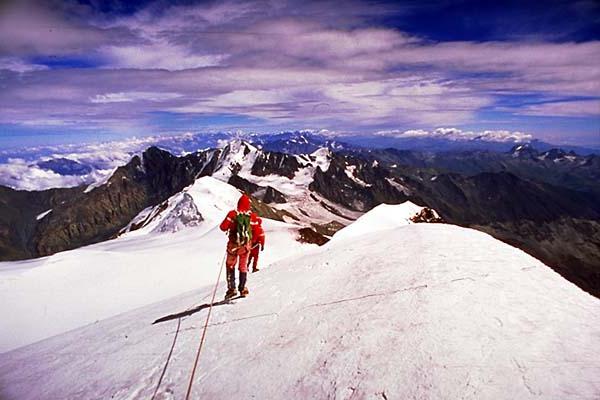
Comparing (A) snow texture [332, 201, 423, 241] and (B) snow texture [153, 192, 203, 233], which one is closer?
(A) snow texture [332, 201, 423, 241]

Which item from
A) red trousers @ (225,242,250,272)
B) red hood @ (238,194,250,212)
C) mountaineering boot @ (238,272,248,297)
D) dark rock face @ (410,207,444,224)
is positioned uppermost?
red hood @ (238,194,250,212)

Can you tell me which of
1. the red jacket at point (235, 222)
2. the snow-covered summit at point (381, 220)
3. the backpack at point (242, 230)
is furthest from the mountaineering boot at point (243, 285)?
the snow-covered summit at point (381, 220)

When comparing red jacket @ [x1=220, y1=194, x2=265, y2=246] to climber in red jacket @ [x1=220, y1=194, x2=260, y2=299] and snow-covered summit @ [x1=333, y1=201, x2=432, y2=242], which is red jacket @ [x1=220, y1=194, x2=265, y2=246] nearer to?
climber in red jacket @ [x1=220, y1=194, x2=260, y2=299]

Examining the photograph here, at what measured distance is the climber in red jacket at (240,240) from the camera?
Answer: 14742 millimetres

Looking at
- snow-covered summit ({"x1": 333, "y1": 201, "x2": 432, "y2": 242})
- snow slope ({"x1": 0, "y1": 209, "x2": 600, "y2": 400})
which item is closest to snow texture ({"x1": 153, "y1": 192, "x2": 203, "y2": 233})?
snow-covered summit ({"x1": 333, "y1": 201, "x2": 432, "y2": 242})

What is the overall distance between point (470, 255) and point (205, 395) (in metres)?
8.98

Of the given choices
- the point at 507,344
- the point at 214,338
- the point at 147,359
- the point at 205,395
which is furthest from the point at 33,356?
the point at 507,344

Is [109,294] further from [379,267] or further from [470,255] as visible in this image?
[470,255]

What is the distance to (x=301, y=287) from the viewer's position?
13.7 meters

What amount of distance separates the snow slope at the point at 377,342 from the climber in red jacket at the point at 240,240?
3.57 feet

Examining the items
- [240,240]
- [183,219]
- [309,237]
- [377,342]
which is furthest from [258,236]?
[183,219]

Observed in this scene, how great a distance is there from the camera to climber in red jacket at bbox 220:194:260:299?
14.7 metres

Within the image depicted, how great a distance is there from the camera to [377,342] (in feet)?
27.5

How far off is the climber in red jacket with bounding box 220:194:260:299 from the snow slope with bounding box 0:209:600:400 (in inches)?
42.8
